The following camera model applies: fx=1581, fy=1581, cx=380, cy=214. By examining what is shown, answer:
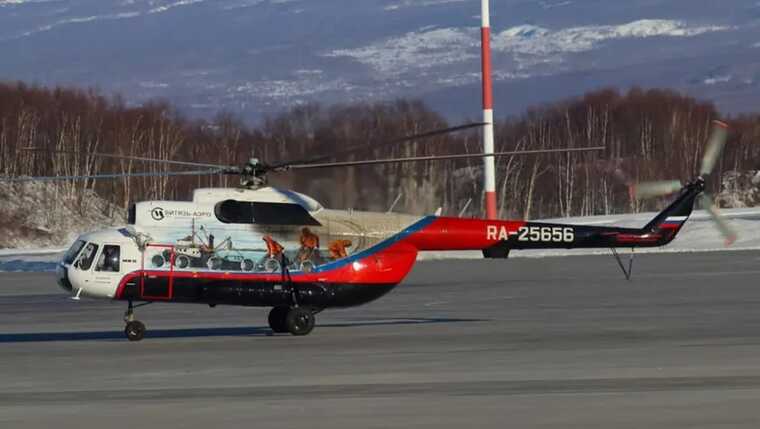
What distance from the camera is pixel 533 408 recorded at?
1580 centimetres

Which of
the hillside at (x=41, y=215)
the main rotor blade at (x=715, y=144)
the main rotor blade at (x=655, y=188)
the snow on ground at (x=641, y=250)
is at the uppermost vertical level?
the main rotor blade at (x=715, y=144)

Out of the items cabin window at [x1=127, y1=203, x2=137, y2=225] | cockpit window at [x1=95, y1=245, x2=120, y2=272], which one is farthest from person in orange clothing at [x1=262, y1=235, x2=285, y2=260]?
cockpit window at [x1=95, y1=245, x2=120, y2=272]

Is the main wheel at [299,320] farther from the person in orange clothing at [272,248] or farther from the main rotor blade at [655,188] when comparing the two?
the main rotor blade at [655,188]

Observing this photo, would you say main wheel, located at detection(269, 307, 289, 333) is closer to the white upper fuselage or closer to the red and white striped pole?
the white upper fuselage

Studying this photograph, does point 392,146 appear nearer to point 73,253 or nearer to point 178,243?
point 178,243

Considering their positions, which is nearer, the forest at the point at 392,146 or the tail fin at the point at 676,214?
the tail fin at the point at 676,214

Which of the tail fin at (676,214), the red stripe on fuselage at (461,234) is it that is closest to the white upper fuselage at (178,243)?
the red stripe on fuselage at (461,234)

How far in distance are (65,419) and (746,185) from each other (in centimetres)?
6550

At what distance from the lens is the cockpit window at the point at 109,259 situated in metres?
23.6

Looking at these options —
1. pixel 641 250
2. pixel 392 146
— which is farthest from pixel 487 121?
pixel 641 250

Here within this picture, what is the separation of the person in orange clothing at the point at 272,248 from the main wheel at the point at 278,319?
3.55 ft

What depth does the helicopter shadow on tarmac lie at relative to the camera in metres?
24.8

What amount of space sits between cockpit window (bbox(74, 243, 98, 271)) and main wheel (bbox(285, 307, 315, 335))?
3.10 metres

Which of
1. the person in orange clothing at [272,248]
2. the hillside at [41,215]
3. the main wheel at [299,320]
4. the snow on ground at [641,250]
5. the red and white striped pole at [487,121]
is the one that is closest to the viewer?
the person in orange clothing at [272,248]
